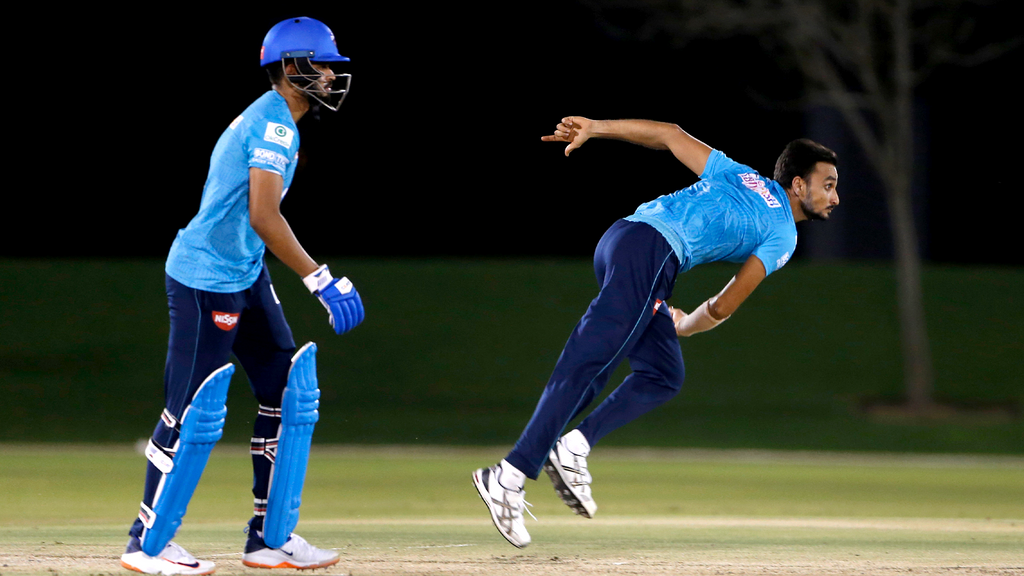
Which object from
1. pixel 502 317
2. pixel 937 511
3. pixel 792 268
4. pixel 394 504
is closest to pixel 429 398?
pixel 502 317

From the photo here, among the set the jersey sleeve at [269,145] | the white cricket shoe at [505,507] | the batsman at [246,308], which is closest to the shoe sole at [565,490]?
the white cricket shoe at [505,507]

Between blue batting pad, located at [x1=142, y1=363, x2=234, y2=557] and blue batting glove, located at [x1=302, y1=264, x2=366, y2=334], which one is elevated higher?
blue batting glove, located at [x1=302, y1=264, x2=366, y2=334]

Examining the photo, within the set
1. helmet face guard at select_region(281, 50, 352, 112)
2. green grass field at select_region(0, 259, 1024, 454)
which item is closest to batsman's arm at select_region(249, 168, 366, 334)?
helmet face guard at select_region(281, 50, 352, 112)

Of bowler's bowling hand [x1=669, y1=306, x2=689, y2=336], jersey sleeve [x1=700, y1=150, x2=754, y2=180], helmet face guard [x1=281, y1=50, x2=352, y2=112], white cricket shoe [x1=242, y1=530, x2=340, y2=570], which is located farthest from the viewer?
bowler's bowling hand [x1=669, y1=306, x2=689, y2=336]

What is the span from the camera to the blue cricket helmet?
4965 millimetres

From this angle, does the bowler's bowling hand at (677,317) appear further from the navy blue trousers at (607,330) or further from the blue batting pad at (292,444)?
the blue batting pad at (292,444)

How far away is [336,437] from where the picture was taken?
45.3ft

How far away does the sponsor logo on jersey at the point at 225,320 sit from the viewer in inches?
190

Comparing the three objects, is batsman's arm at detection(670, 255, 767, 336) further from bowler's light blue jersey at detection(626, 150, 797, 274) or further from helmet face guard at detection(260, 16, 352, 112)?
helmet face guard at detection(260, 16, 352, 112)

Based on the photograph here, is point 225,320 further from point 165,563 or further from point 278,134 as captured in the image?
point 165,563

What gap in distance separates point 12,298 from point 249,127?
10.8 m

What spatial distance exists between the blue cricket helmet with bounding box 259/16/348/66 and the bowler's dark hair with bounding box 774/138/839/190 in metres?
2.05

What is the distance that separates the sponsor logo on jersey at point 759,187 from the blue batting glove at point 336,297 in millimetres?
1814

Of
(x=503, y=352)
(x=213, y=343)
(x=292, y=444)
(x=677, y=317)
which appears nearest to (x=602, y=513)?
(x=677, y=317)
